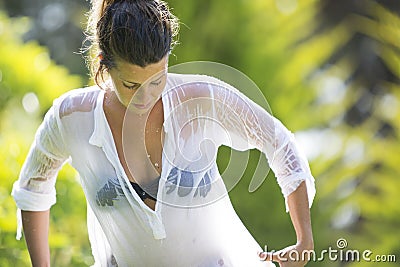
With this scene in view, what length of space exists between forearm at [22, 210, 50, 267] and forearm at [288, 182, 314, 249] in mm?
549

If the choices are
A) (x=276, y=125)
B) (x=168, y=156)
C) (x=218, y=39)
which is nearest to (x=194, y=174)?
(x=168, y=156)

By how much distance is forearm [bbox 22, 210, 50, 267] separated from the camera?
2.05 m

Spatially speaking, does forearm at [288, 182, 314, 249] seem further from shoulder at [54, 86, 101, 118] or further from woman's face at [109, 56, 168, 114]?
shoulder at [54, 86, 101, 118]

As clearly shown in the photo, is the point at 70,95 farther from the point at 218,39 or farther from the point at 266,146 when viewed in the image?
the point at 218,39

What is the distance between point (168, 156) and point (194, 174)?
0.07 metres

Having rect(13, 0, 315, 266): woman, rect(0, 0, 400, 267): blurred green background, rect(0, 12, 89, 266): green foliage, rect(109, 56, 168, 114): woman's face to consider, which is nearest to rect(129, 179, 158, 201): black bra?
rect(13, 0, 315, 266): woman

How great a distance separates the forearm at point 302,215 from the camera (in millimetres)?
1862

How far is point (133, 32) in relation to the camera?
5.77 ft

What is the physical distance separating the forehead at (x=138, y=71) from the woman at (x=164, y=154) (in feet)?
0.12

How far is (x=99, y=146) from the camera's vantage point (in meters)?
1.88

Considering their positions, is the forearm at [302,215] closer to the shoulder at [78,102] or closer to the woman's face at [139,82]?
the woman's face at [139,82]

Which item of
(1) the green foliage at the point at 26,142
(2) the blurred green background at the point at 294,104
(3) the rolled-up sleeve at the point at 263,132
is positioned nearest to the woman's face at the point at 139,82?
(3) the rolled-up sleeve at the point at 263,132

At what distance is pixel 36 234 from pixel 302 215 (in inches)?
23.1

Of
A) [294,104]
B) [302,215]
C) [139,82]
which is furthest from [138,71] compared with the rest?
[294,104]
